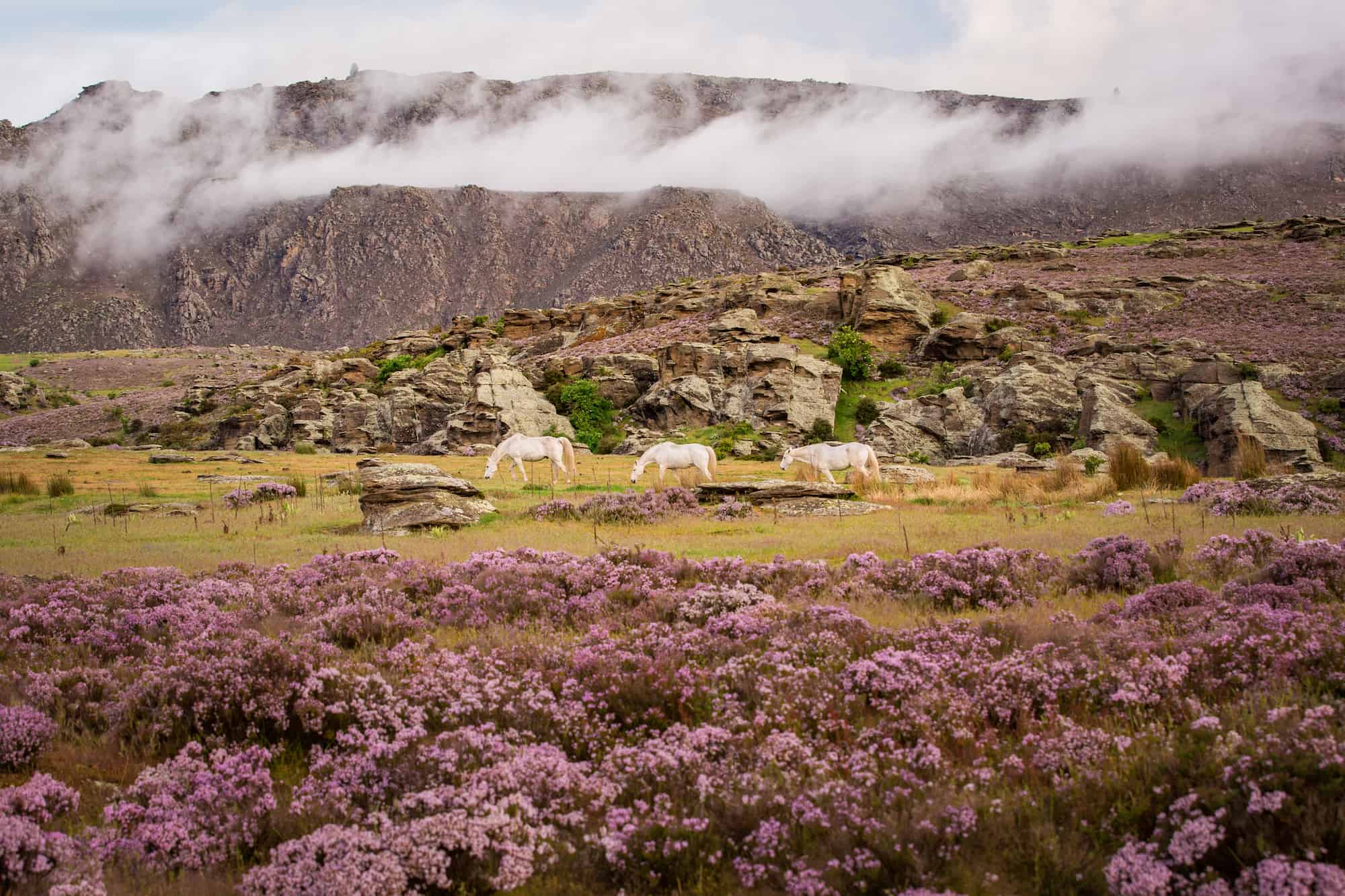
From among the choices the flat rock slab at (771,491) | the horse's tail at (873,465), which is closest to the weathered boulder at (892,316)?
the horse's tail at (873,465)

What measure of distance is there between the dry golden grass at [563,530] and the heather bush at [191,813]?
7029 mm

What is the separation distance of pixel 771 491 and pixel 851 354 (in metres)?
32.8

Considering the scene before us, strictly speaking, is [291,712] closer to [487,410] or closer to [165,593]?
[165,593]

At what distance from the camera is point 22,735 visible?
648cm

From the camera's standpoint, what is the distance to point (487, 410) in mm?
49250

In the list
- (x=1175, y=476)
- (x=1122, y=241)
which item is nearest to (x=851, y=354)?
(x=1175, y=476)

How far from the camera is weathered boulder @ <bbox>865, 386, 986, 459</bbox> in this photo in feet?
129

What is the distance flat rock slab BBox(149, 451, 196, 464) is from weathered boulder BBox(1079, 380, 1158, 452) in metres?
41.8

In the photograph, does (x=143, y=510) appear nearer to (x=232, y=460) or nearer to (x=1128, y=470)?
(x=232, y=460)

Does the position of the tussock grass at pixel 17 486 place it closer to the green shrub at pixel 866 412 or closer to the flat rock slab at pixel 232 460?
the flat rock slab at pixel 232 460

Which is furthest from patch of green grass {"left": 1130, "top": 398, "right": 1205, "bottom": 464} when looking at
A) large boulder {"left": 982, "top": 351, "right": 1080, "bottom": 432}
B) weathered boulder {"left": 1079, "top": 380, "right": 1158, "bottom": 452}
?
large boulder {"left": 982, "top": 351, "right": 1080, "bottom": 432}

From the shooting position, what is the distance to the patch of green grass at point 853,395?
145 ft

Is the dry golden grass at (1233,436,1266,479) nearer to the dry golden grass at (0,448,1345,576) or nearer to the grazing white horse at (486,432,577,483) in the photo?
the dry golden grass at (0,448,1345,576)

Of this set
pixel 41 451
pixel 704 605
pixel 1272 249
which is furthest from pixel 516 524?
pixel 1272 249
